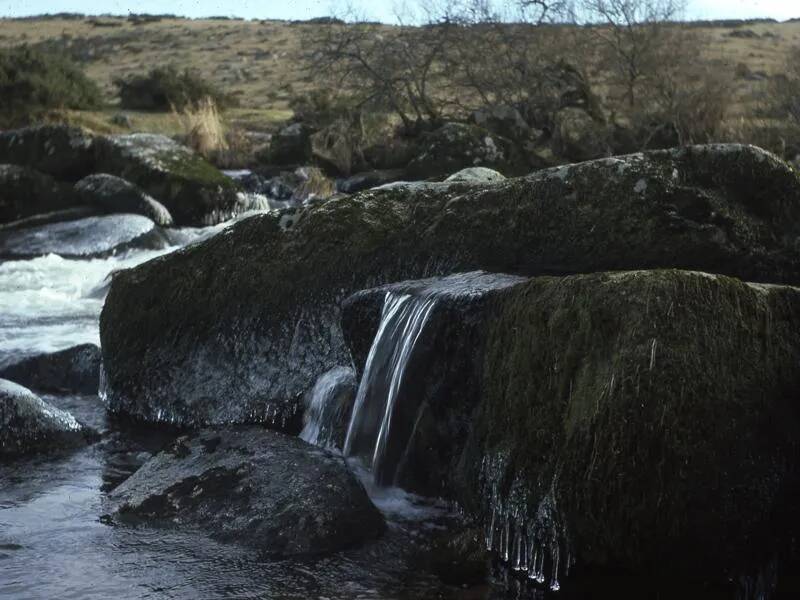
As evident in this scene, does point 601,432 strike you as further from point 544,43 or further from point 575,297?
point 544,43

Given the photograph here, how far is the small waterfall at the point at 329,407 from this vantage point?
6.90 m

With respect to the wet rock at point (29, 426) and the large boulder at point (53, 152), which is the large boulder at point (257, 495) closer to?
the wet rock at point (29, 426)

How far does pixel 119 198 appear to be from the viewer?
17.6 meters

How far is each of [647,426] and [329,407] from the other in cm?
297

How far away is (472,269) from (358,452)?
1496mm

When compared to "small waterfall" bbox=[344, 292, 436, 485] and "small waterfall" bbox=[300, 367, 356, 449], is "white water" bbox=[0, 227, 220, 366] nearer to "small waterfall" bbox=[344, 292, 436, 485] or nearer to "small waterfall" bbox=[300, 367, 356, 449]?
"small waterfall" bbox=[300, 367, 356, 449]

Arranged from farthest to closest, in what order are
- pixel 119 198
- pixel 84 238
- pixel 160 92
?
pixel 160 92, pixel 119 198, pixel 84 238

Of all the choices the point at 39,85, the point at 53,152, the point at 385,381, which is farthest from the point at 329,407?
the point at 39,85

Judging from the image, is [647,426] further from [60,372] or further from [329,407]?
[60,372]

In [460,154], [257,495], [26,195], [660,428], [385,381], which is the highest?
[460,154]

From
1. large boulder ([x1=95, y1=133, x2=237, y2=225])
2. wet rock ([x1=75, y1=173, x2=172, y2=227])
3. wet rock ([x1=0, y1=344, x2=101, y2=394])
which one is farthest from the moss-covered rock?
large boulder ([x1=95, y1=133, x2=237, y2=225])

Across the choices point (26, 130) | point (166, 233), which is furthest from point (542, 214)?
point (26, 130)

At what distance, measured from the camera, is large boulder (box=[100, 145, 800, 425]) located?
6.58m

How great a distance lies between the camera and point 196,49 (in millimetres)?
62781
